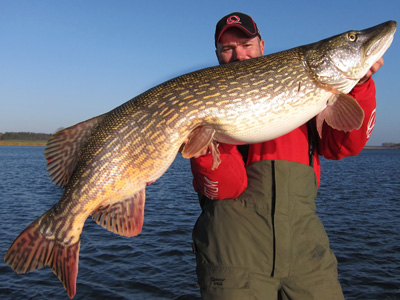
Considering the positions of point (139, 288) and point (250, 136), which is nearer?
point (250, 136)

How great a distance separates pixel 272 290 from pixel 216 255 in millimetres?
486

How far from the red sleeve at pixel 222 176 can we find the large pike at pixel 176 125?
138 mm

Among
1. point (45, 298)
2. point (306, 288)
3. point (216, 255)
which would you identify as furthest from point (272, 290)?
point (45, 298)

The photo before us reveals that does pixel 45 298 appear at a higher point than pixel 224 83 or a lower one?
lower

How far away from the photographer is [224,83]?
2.72 metres

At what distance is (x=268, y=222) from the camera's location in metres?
2.68

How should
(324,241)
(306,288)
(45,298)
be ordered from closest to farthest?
(306,288) → (324,241) → (45,298)

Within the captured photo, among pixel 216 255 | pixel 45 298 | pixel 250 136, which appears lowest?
pixel 45 298

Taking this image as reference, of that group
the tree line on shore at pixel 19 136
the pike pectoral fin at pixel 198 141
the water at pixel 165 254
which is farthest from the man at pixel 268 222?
the tree line on shore at pixel 19 136

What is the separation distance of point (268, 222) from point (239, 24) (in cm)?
185

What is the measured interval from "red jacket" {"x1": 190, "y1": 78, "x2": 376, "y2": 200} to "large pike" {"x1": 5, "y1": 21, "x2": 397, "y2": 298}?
141 mm

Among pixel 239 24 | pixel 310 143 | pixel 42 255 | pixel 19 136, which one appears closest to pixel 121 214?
pixel 42 255

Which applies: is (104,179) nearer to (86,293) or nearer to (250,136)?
(250,136)

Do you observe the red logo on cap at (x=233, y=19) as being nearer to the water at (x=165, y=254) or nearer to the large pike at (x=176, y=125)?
the large pike at (x=176, y=125)
